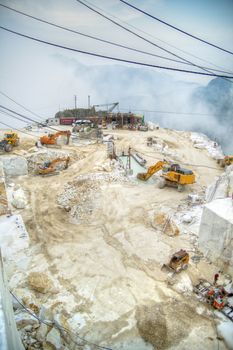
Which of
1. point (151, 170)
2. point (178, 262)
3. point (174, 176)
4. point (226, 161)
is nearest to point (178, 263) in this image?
point (178, 262)

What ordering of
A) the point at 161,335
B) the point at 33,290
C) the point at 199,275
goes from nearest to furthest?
the point at 161,335 < the point at 33,290 < the point at 199,275

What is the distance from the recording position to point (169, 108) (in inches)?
2689

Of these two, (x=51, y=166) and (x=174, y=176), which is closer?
(x=174, y=176)

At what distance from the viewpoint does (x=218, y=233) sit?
11.7 meters

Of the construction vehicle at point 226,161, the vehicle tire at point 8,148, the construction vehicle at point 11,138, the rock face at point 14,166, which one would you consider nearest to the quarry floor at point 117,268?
the rock face at point 14,166

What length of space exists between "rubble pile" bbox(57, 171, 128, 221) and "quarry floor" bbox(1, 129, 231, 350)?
0.14 metres

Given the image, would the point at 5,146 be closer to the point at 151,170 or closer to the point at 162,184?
the point at 151,170

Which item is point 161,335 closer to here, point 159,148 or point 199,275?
point 199,275

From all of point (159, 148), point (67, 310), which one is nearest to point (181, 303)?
point (67, 310)

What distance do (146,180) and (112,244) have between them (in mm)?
8526

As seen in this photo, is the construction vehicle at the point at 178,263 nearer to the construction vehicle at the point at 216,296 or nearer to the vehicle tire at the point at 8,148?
the construction vehicle at the point at 216,296

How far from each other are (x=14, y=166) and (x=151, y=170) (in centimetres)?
1168

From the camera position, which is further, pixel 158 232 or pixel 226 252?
pixel 158 232

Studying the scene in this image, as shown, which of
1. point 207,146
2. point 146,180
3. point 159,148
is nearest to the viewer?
point 146,180
